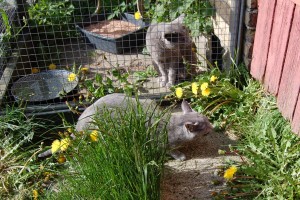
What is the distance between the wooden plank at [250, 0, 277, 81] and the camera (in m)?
3.28

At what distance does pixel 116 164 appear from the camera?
8.07 ft

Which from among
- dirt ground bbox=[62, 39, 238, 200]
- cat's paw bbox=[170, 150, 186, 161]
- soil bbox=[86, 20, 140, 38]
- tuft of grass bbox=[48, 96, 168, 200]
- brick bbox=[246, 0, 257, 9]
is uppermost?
brick bbox=[246, 0, 257, 9]

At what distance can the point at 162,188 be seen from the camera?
2.97 metres

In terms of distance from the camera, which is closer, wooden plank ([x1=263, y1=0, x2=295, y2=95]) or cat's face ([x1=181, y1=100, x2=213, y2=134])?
wooden plank ([x1=263, y1=0, x2=295, y2=95])

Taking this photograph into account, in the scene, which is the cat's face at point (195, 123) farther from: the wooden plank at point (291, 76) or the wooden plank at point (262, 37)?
the wooden plank at point (262, 37)

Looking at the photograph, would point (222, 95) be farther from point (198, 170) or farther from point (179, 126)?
point (198, 170)

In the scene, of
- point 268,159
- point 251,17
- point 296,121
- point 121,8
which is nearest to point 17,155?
point 268,159

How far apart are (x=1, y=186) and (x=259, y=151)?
2.01 m

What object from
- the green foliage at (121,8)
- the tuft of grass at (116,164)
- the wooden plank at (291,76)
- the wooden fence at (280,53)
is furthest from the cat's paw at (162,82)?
the green foliage at (121,8)

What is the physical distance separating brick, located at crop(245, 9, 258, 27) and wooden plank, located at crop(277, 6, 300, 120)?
0.73 meters

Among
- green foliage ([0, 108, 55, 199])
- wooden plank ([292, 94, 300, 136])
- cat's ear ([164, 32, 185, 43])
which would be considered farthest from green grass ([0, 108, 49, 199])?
wooden plank ([292, 94, 300, 136])

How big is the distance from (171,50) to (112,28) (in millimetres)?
1843

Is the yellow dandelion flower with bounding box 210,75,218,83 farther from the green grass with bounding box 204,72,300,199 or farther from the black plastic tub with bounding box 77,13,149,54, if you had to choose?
the black plastic tub with bounding box 77,13,149,54

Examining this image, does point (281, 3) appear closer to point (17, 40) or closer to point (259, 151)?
point (259, 151)
